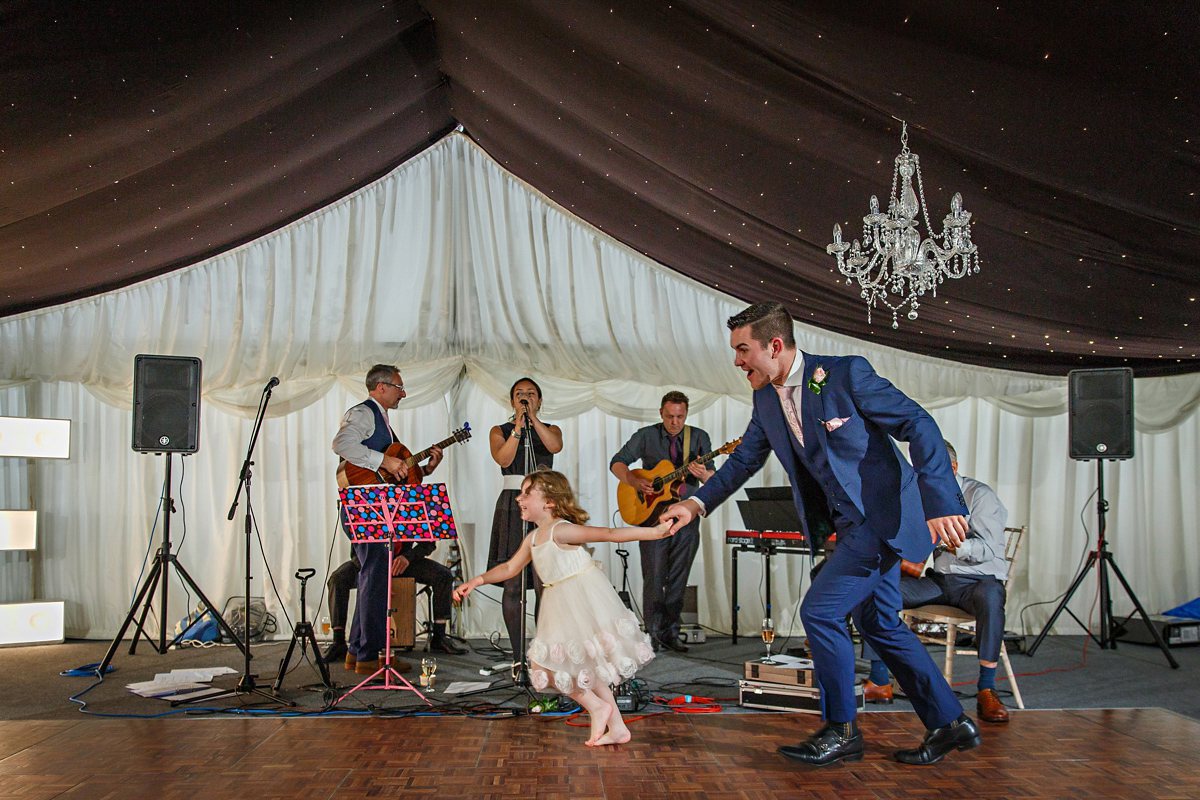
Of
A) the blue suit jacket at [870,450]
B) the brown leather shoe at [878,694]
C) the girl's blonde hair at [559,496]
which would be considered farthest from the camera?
the brown leather shoe at [878,694]

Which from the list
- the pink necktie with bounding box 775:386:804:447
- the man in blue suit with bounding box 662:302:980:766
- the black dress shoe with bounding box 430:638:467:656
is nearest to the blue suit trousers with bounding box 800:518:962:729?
the man in blue suit with bounding box 662:302:980:766

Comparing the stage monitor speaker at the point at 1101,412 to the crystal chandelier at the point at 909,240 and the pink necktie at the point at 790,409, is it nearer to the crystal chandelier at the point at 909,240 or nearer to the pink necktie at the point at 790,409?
the crystal chandelier at the point at 909,240

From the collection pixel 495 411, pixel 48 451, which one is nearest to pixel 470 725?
pixel 495 411

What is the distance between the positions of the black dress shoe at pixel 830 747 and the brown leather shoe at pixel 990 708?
102 centimetres

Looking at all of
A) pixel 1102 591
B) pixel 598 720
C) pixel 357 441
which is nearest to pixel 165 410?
pixel 357 441

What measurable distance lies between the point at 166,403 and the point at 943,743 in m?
4.97

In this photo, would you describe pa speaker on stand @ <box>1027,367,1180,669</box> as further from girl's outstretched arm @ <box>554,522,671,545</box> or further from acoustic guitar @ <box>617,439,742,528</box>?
girl's outstretched arm @ <box>554,522,671,545</box>

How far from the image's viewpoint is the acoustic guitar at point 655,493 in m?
6.35

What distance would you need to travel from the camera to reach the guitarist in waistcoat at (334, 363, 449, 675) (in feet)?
18.1

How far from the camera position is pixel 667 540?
6457mm

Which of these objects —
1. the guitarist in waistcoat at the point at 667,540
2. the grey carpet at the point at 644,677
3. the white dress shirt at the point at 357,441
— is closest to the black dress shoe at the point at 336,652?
the grey carpet at the point at 644,677

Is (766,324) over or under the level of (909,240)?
under

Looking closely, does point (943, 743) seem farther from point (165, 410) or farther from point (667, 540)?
point (165, 410)

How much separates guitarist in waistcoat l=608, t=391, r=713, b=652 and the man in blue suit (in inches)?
106
